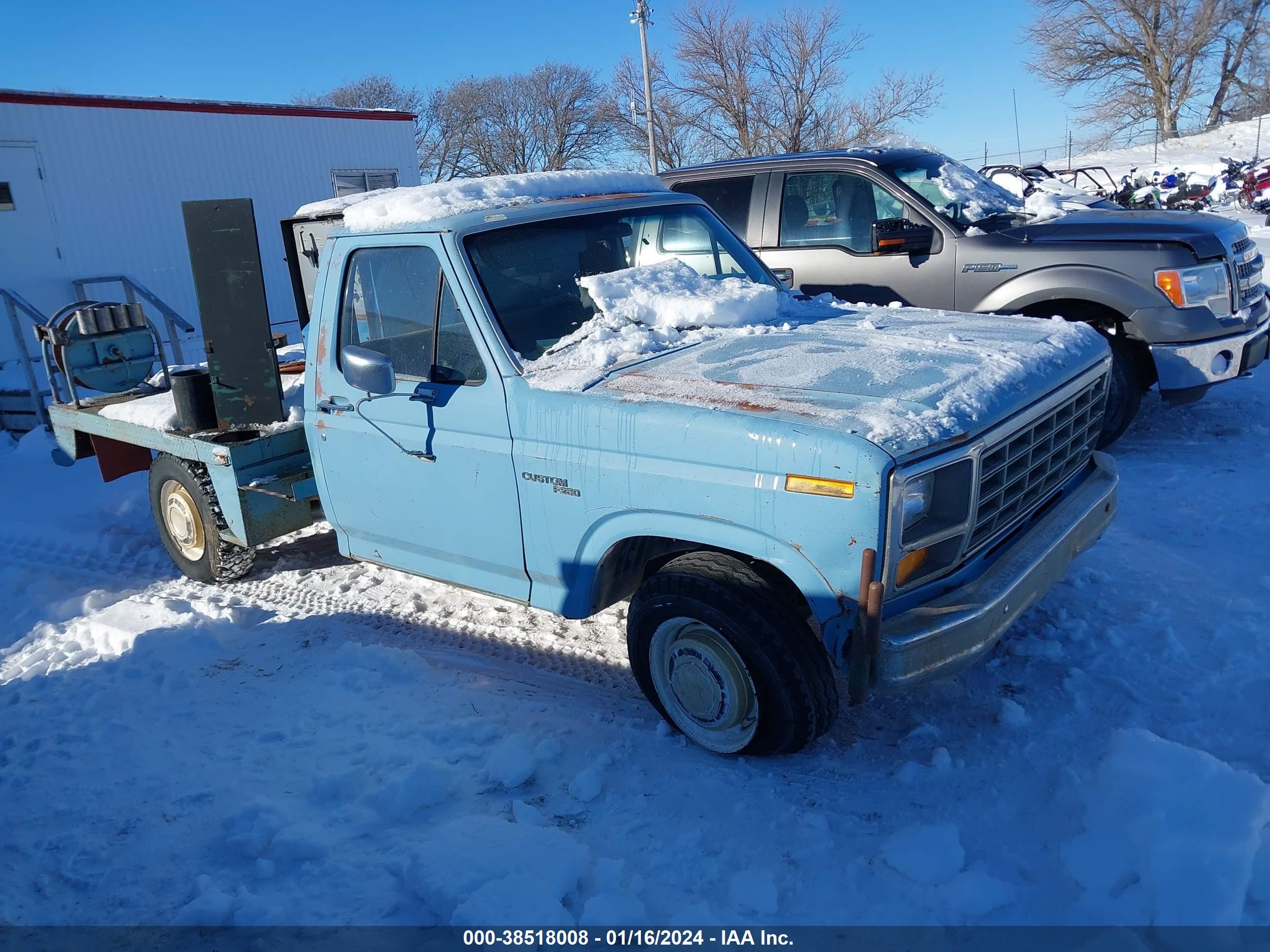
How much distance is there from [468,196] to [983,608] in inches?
→ 113

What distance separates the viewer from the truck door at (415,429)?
380cm

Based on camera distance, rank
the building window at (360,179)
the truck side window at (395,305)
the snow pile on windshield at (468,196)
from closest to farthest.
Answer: the truck side window at (395,305) < the snow pile on windshield at (468,196) < the building window at (360,179)

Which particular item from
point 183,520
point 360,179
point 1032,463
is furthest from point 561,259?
point 360,179

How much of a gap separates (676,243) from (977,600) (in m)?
2.51

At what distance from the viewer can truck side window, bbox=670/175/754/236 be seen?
741cm

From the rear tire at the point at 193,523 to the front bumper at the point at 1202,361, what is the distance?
597 cm

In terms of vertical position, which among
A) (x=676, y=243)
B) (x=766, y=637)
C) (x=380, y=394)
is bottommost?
(x=766, y=637)

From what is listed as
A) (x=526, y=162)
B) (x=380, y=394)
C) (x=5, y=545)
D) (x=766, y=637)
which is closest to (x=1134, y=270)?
(x=766, y=637)

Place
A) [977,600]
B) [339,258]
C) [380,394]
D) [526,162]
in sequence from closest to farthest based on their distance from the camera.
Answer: [977,600]
[380,394]
[339,258]
[526,162]

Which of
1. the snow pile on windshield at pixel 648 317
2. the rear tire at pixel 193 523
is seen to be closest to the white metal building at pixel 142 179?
the rear tire at pixel 193 523

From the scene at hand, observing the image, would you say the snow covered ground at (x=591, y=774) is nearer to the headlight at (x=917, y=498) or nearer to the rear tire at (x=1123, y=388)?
the headlight at (x=917, y=498)

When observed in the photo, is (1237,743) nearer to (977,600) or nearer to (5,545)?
(977,600)

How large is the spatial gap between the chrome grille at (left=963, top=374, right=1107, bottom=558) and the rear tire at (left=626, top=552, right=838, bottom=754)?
687 mm

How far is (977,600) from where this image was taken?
307 cm
